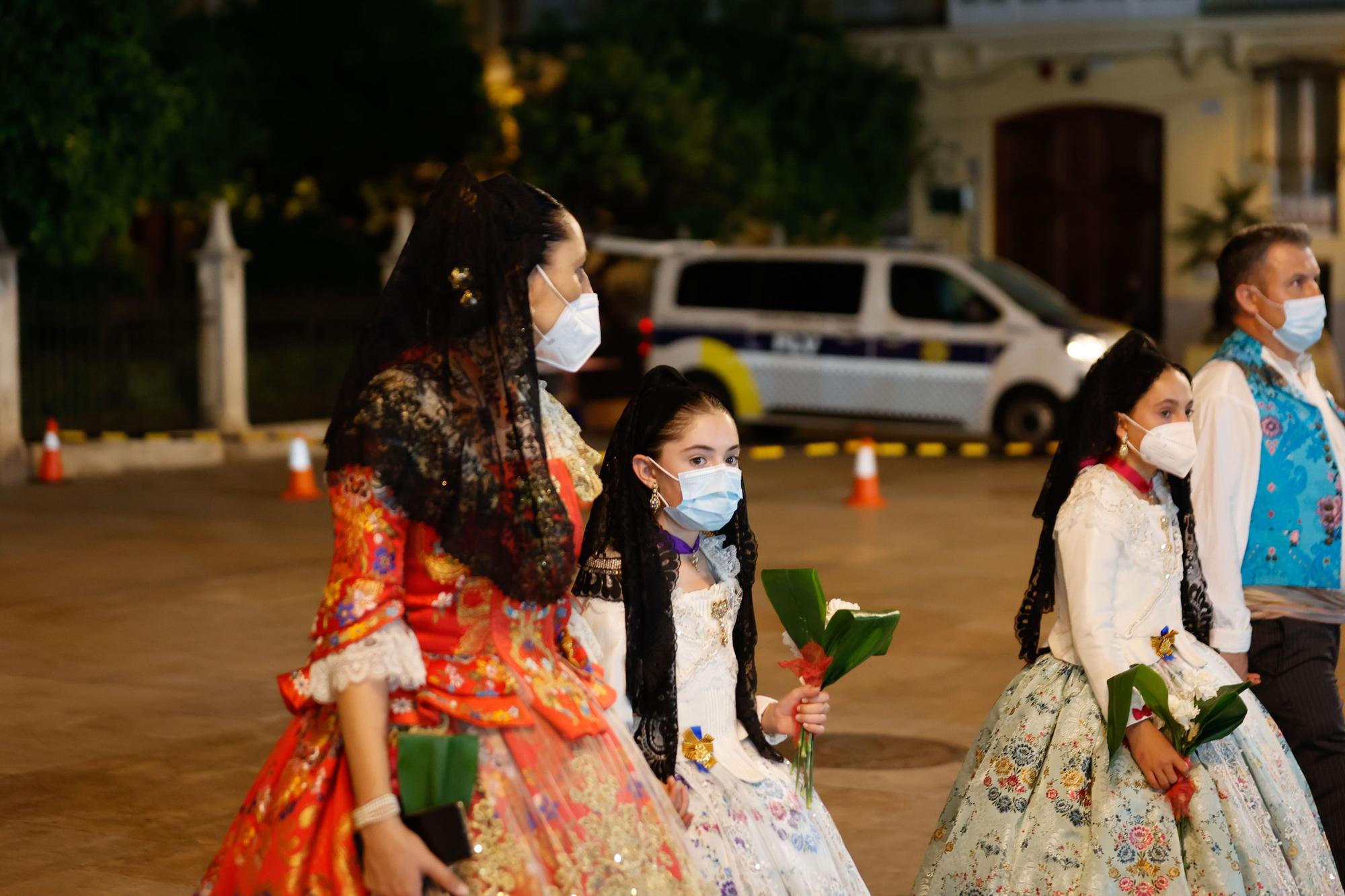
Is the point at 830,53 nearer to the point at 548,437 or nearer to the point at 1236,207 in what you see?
the point at 1236,207

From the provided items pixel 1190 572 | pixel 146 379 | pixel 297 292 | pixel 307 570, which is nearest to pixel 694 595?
pixel 1190 572

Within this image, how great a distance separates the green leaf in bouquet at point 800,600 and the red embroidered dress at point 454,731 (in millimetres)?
807

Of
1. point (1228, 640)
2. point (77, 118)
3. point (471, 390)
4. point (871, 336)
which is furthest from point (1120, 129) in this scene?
point (471, 390)

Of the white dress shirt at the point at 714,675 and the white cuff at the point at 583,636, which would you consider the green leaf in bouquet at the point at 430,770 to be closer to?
the white cuff at the point at 583,636

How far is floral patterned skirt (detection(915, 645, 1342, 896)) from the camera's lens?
460 centimetres

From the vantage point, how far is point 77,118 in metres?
16.4

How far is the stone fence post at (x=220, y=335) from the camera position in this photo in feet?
63.6

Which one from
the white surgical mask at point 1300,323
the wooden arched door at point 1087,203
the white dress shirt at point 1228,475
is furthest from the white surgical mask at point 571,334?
the wooden arched door at point 1087,203

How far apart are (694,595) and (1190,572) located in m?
1.39

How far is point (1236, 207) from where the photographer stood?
28562 millimetres

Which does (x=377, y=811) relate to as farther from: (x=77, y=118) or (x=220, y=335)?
(x=220, y=335)

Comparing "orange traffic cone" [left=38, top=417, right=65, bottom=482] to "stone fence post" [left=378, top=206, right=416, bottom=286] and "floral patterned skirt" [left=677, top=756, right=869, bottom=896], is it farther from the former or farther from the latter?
"floral patterned skirt" [left=677, top=756, right=869, bottom=896]

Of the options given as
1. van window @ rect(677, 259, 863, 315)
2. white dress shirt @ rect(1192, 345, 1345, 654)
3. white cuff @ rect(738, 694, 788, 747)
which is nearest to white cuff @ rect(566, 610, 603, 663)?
white cuff @ rect(738, 694, 788, 747)

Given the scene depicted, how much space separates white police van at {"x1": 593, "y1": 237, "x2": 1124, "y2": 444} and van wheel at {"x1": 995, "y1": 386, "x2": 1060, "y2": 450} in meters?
0.01
